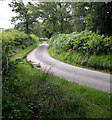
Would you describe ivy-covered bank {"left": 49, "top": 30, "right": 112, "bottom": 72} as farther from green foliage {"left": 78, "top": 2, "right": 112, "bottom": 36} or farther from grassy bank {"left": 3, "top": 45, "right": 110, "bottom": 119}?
grassy bank {"left": 3, "top": 45, "right": 110, "bottom": 119}

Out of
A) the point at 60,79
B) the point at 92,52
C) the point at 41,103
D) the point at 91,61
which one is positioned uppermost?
the point at 92,52

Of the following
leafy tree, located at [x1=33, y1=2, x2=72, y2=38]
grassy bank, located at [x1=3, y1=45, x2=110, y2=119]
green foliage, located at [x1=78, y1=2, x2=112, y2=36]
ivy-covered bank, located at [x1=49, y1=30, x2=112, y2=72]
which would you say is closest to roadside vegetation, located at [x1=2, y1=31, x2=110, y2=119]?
grassy bank, located at [x1=3, y1=45, x2=110, y2=119]

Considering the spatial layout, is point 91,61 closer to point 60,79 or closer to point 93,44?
point 93,44

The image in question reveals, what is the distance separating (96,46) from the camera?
8.64 metres

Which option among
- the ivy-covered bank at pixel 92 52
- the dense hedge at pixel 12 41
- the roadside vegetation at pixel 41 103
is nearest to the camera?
the roadside vegetation at pixel 41 103

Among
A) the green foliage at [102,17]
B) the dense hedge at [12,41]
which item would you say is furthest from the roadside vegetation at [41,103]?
the green foliage at [102,17]

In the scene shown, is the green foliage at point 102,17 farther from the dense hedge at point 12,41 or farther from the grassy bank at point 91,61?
the dense hedge at point 12,41

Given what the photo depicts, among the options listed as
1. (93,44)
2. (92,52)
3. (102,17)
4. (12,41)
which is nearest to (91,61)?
(92,52)

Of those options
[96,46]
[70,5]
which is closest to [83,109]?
[96,46]

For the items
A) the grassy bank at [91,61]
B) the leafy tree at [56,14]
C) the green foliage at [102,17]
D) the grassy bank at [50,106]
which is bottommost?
the grassy bank at [50,106]

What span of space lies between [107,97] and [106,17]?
7.43 m

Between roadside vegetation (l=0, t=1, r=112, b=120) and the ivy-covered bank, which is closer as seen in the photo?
roadside vegetation (l=0, t=1, r=112, b=120)

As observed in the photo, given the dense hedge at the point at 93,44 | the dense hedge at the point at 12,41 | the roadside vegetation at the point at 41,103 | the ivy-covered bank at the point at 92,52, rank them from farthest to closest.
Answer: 1. the dense hedge at the point at 12,41
2. the dense hedge at the point at 93,44
3. the ivy-covered bank at the point at 92,52
4. the roadside vegetation at the point at 41,103

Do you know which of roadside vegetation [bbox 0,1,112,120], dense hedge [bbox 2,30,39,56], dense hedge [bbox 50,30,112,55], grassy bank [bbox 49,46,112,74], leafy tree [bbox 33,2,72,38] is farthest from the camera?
leafy tree [bbox 33,2,72,38]
